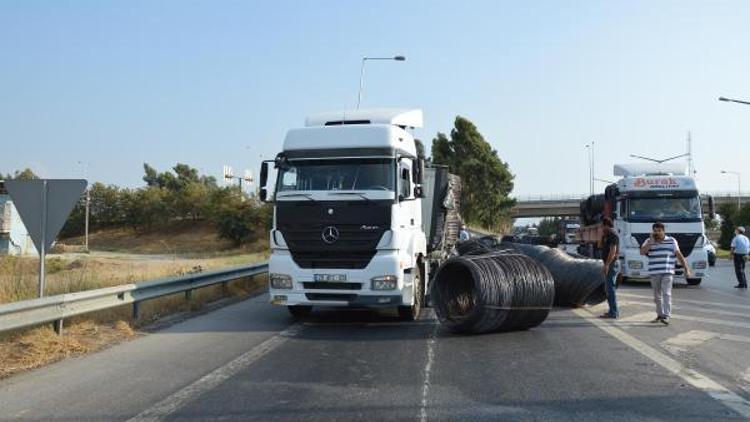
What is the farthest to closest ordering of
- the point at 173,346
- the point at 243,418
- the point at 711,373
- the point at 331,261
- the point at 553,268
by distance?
the point at 553,268, the point at 331,261, the point at 173,346, the point at 711,373, the point at 243,418

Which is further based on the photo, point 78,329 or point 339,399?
point 78,329

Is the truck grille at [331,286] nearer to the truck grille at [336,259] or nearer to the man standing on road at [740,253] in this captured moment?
the truck grille at [336,259]

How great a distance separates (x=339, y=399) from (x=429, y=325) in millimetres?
5213

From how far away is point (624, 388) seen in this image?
701cm

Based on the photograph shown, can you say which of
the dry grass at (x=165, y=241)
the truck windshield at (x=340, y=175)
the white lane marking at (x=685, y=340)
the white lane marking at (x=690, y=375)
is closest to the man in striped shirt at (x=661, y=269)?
the white lane marking at (x=685, y=340)

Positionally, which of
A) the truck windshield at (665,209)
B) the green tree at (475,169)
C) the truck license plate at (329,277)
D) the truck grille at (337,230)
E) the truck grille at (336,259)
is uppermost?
the green tree at (475,169)

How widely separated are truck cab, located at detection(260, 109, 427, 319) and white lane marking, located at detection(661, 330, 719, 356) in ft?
12.7

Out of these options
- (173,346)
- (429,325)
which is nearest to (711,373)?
(429,325)

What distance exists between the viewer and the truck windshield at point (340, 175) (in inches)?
450

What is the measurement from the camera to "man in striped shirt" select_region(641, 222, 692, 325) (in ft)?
39.0

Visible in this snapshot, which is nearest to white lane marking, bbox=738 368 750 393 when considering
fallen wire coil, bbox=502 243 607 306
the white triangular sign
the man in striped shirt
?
the man in striped shirt

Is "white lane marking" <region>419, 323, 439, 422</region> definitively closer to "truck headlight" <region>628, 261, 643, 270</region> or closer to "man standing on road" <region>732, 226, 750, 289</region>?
"truck headlight" <region>628, 261, 643, 270</region>

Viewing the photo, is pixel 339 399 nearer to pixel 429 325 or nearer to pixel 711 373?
pixel 711 373

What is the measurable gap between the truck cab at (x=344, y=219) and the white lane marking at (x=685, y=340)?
3857mm
